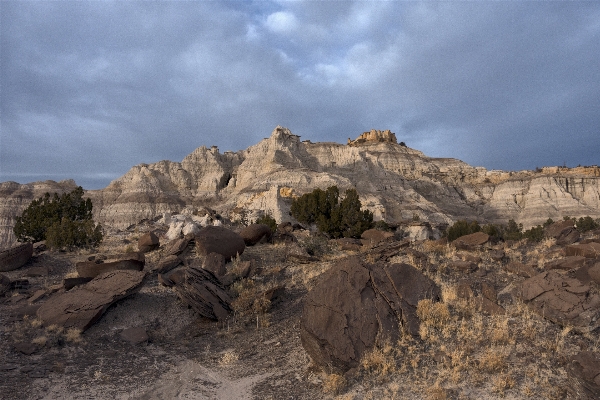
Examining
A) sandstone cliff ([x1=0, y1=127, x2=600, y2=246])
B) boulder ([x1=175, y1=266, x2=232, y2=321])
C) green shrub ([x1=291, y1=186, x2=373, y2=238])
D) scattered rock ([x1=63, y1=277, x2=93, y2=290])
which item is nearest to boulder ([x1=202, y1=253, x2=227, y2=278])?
boulder ([x1=175, y1=266, x2=232, y2=321])

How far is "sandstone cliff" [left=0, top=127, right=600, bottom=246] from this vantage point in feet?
216

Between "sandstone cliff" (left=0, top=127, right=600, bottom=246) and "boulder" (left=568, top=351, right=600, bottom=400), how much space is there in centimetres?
4899

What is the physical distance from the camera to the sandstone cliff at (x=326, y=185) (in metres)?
65.7

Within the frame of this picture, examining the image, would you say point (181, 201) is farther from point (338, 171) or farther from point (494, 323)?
point (494, 323)

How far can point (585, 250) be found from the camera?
1036 cm

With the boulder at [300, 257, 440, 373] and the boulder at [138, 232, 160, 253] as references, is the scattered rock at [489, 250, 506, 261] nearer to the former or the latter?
the boulder at [300, 257, 440, 373]

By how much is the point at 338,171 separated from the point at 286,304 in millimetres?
71447

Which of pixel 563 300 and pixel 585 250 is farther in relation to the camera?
pixel 585 250

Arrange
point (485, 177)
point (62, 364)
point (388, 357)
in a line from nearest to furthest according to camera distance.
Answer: point (388, 357), point (62, 364), point (485, 177)

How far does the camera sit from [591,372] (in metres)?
5.05

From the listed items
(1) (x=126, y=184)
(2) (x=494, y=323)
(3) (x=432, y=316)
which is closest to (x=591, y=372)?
(2) (x=494, y=323)

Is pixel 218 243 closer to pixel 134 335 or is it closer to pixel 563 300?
pixel 134 335

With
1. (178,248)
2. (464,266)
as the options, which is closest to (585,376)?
(464,266)

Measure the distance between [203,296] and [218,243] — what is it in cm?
389
